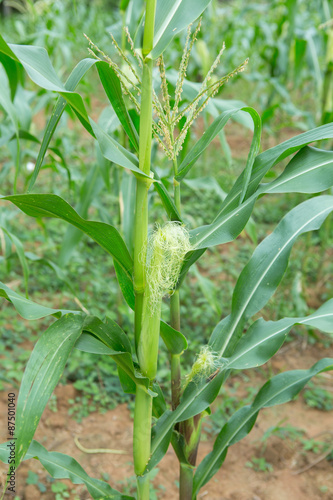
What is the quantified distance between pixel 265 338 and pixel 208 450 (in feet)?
3.24

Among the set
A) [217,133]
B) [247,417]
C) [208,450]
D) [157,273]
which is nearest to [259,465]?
[208,450]

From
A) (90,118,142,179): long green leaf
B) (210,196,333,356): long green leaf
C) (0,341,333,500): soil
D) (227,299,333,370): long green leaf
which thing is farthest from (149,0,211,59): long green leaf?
(0,341,333,500): soil

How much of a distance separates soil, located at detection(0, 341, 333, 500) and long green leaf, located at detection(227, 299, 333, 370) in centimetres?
83

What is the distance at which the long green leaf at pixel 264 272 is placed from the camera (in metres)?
1.23

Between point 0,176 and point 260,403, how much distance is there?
6.21 ft

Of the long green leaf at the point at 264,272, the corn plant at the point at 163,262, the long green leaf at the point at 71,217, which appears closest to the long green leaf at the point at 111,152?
the corn plant at the point at 163,262

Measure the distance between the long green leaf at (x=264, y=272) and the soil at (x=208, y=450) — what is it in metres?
0.81

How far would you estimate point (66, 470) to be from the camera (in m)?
1.24

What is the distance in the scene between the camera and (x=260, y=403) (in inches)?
51.0

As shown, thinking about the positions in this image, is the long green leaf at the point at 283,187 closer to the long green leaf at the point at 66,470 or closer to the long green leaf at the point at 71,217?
the long green leaf at the point at 71,217

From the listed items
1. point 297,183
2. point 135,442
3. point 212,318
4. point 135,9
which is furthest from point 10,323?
point 297,183

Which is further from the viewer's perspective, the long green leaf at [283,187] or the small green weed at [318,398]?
the small green weed at [318,398]

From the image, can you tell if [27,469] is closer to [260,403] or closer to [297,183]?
[260,403]

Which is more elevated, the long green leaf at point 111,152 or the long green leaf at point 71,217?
the long green leaf at point 111,152
